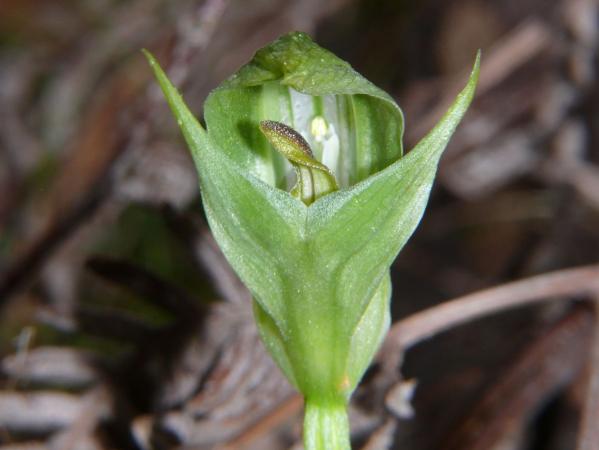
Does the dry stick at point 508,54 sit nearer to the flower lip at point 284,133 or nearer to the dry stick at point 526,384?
the dry stick at point 526,384

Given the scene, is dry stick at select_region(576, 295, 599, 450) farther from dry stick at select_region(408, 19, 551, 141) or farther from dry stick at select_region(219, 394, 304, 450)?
dry stick at select_region(408, 19, 551, 141)

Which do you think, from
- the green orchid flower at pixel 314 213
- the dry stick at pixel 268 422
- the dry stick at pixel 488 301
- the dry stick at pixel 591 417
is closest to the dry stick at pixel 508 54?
the dry stick at pixel 488 301

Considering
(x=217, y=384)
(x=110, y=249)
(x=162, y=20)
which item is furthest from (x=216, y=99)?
(x=162, y=20)

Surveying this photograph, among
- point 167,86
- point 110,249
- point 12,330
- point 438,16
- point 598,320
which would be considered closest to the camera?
point 167,86

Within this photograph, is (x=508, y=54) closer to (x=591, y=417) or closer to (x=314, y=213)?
(x=591, y=417)

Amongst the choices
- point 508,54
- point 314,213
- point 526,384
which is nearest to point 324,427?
point 314,213

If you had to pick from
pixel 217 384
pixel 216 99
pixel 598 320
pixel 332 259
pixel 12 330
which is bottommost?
pixel 598 320

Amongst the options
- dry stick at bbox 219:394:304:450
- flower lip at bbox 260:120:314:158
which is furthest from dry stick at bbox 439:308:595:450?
flower lip at bbox 260:120:314:158

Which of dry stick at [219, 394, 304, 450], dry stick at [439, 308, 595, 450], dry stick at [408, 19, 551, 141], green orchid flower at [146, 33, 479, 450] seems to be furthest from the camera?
dry stick at [408, 19, 551, 141]

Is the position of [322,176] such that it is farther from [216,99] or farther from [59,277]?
[59,277]
